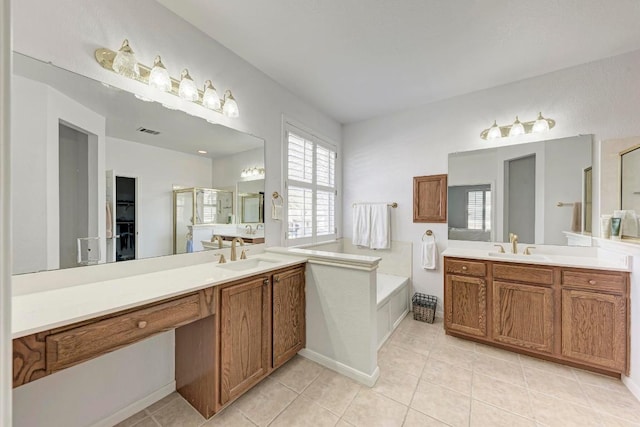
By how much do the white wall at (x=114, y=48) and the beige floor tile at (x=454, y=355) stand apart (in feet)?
7.09

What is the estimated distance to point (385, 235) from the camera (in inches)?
128

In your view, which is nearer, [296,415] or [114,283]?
[114,283]

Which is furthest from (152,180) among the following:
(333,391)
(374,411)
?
(374,411)

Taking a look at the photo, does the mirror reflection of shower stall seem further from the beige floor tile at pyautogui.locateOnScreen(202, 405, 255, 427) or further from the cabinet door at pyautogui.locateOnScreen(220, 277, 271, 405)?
the beige floor tile at pyautogui.locateOnScreen(202, 405, 255, 427)

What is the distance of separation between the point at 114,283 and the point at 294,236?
1.70 metres

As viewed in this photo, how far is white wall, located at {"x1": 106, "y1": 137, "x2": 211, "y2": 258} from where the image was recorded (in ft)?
5.07

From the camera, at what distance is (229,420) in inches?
58.8

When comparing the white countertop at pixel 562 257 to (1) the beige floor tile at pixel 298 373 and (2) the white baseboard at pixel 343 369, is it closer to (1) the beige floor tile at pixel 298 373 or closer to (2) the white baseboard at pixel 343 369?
(2) the white baseboard at pixel 343 369

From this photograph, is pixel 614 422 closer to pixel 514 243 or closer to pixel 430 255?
pixel 514 243

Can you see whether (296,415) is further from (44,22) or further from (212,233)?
(44,22)

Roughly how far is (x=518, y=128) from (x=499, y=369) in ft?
7.42

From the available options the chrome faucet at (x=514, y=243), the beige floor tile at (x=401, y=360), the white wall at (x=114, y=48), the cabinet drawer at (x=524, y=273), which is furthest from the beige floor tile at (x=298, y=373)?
the chrome faucet at (x=514, y=243)

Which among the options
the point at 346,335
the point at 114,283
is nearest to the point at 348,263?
the point at 346,335

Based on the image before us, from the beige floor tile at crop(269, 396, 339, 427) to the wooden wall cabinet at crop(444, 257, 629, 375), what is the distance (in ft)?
5.14
